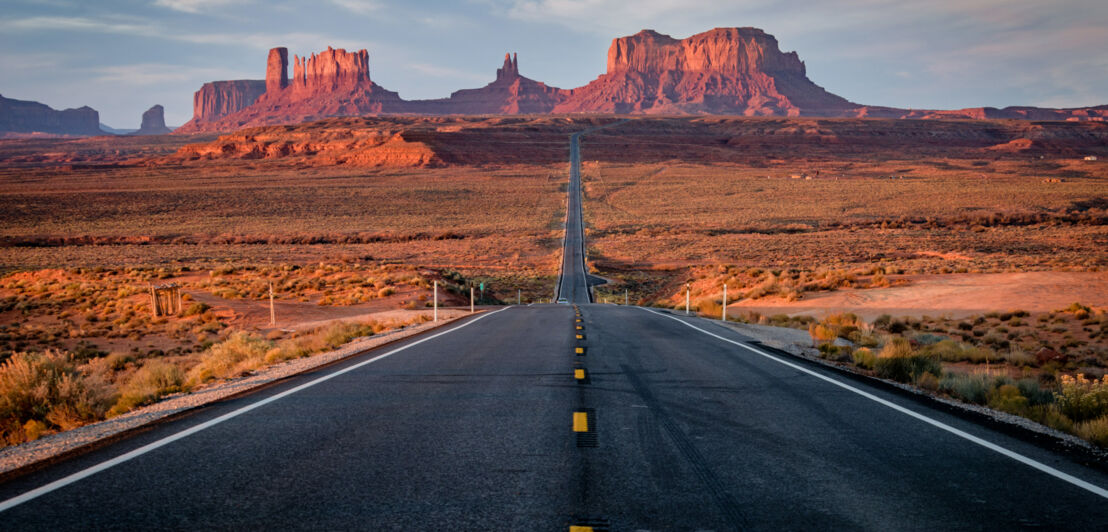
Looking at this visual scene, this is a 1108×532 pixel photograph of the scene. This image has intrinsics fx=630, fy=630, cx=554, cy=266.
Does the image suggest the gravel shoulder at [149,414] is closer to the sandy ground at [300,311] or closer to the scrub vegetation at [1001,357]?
the scrub vegetation at [1001,357]

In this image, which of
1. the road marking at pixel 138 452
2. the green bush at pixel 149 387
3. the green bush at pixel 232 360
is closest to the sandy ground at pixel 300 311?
the green bush at pixel 232 360

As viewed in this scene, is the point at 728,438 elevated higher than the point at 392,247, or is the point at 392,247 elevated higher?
the point at 728,438

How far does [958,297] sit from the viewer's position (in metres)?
22.8

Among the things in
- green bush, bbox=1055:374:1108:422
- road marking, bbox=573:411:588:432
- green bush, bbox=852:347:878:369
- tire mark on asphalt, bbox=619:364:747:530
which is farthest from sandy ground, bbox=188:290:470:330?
green bush, bbox=1055:374:1108:422

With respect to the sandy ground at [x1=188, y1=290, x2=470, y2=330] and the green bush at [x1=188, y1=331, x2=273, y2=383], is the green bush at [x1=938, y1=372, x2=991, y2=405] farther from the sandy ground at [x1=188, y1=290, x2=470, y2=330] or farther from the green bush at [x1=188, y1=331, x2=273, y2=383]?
the sandy ground at [x1=188, y1=290, x2=470, y2=330]

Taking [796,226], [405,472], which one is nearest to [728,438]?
[405,472]

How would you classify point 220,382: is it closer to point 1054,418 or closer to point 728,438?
point 728,438

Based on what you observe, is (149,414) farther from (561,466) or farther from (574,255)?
(574,255)

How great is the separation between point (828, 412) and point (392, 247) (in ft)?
195

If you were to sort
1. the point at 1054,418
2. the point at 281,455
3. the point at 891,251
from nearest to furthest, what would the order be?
1. the point at 281,455
2. the point at 1054,418
3. the point at 891,251

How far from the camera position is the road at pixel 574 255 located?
43000mm

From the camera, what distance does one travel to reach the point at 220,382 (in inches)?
343

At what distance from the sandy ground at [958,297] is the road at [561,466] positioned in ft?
52.7

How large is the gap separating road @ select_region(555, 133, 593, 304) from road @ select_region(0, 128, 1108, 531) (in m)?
31.9
